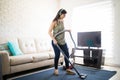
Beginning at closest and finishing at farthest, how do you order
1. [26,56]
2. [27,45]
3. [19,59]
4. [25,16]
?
[19,59] → [26,56] → [27,45] → [25,16]

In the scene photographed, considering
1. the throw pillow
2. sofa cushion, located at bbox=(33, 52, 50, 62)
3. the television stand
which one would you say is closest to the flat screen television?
the television stand

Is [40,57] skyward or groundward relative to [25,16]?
groundward

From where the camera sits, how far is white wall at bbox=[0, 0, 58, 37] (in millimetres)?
3756

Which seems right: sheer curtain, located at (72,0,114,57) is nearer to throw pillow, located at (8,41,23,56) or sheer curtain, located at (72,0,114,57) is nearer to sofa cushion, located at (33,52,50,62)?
→ sofa cushion, located at (33,52,50,62)

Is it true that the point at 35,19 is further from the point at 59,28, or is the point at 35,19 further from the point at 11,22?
the point at 59,28

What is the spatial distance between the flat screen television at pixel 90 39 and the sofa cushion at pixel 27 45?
1388mm

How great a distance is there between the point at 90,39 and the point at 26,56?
1867 mm

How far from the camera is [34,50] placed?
3994 mm

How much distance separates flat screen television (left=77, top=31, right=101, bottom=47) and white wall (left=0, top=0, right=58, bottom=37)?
132 centimetres

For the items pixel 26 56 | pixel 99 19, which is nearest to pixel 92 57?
pixel 99 19

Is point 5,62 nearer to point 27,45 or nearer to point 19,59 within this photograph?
point 19,59

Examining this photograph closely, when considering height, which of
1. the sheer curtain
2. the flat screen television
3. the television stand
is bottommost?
the television stand

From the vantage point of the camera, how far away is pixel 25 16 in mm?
4246

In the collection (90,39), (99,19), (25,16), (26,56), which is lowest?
(26,56)
